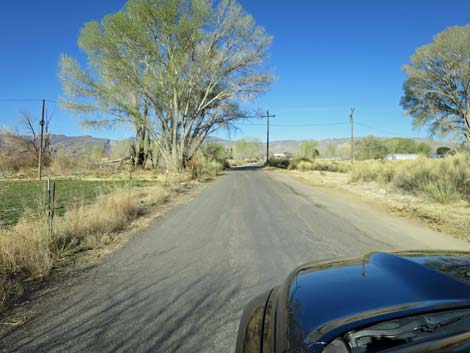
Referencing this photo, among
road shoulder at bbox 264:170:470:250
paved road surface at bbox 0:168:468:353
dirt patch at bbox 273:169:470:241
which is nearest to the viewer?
paved road surface at bbox 0:168:468:353

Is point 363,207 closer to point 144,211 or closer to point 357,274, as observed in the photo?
point 144,211

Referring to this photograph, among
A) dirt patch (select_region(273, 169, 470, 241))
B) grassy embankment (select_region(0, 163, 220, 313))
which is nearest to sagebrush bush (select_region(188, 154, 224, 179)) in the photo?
dirt patch (select_region(273, 169, 470, 241))

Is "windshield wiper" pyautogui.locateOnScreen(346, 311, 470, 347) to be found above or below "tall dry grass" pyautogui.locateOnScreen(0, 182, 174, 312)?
above

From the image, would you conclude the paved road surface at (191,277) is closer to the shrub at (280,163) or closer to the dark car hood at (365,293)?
the dark car hood at (365,293)

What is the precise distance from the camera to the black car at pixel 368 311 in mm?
1345

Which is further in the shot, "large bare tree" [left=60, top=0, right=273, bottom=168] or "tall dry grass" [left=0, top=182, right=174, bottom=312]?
"large bare tree" [left=60, top=0, right=273, bottom=168]

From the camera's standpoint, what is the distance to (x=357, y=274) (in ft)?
6.96

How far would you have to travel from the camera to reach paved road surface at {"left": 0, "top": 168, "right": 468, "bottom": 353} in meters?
2.90

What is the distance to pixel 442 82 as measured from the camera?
33812 millimetres

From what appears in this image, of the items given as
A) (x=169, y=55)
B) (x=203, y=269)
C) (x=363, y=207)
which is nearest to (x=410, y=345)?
(x=203, y=269)

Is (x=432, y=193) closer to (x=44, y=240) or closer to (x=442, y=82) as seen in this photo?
(x=44, y=240)

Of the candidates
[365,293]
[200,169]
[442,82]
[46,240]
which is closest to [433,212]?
[365,293]

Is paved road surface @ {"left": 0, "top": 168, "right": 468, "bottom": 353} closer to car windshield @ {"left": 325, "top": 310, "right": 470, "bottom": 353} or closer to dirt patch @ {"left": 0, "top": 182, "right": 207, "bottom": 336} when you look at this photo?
dirt patch @ {"left": 0, "top": 182, "right": 207, "bottom": 336}

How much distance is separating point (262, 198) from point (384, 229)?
247 inches
